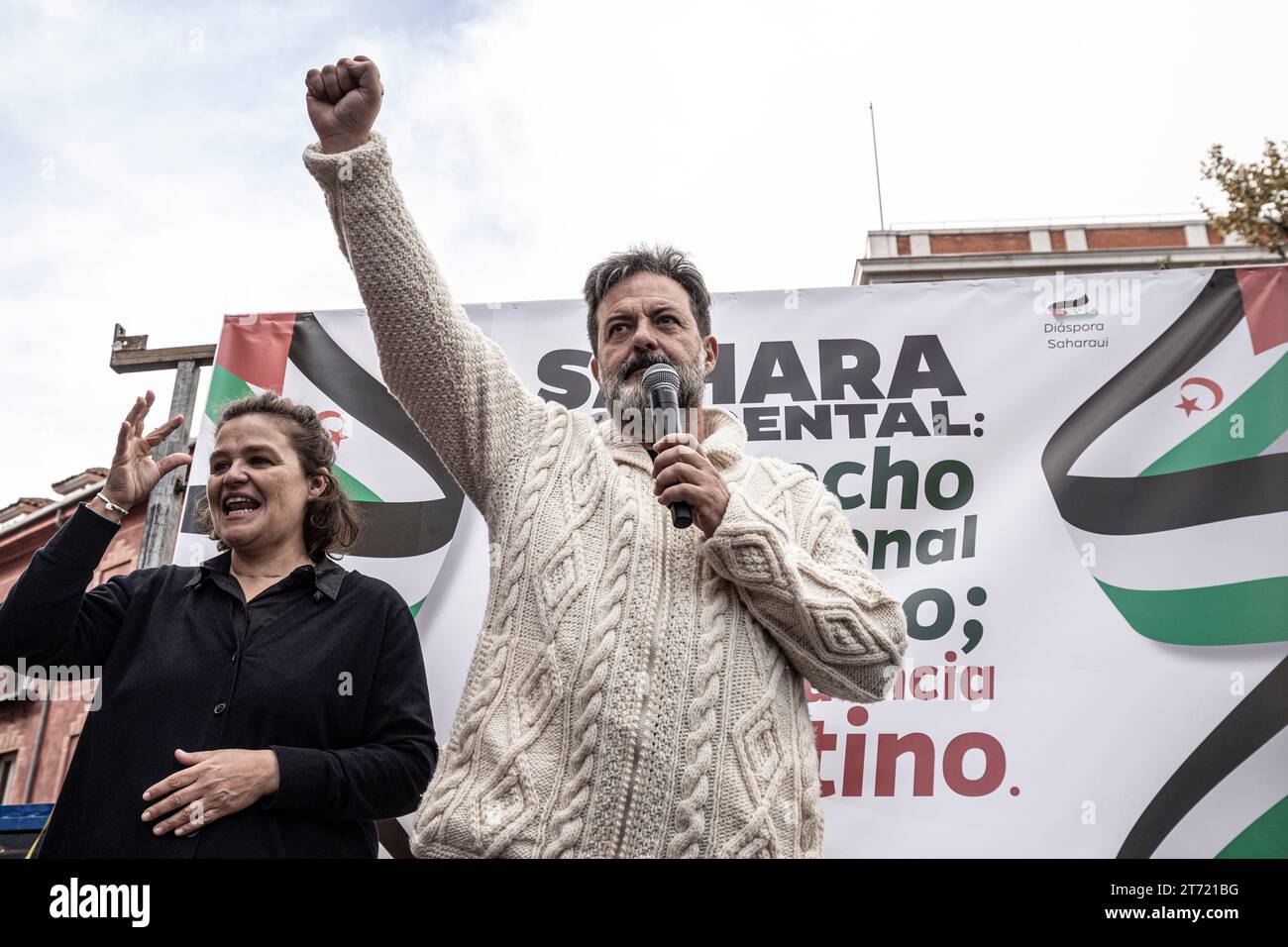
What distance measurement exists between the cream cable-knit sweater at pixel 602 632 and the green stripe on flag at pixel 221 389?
2090mm

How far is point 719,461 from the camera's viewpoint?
2188 millimetres

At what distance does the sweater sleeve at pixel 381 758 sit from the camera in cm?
195

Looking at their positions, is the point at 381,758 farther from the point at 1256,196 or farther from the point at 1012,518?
the point at 1256,196

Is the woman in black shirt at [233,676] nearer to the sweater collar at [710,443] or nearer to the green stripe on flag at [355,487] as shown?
the sweater collar at [710,443]

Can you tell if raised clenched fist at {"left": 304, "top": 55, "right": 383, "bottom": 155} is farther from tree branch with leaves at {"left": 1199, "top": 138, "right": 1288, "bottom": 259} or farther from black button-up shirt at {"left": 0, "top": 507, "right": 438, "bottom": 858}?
tree branch with leaves at {"left": 1199, "top": 138, "right": 1288, "bottom": 259}

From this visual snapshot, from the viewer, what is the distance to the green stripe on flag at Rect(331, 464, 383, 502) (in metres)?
3.68

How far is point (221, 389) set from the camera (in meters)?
3.86

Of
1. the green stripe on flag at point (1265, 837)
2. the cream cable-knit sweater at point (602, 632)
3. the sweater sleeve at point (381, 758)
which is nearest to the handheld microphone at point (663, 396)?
the cream cable-knit sweater at point (602, 632)

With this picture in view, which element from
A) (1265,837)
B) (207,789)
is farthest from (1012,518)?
(207,789)

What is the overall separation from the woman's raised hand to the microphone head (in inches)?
40.6

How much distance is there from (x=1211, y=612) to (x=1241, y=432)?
1.98ft

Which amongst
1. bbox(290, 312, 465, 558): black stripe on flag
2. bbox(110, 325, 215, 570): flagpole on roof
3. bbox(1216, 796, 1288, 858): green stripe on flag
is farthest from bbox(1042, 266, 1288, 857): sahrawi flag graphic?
bbox(110, 325, 215, 570): flagpole on roof
